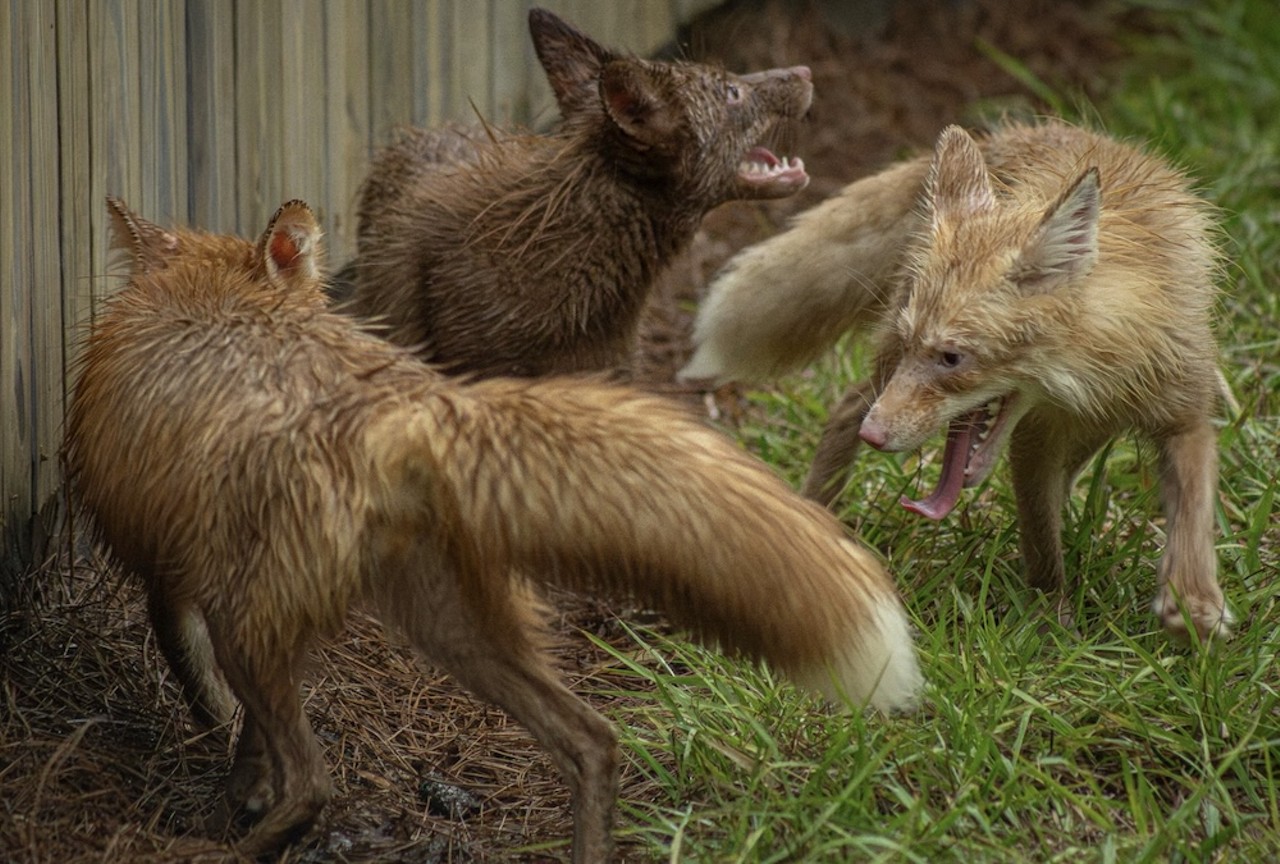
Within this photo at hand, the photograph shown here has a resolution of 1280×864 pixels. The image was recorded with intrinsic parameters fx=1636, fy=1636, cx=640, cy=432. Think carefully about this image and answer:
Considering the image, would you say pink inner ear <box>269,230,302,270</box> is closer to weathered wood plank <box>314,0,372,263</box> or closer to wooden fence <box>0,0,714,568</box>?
wooden fence <box>0,0,714,568</box>

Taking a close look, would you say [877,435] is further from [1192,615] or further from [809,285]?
[809,285]

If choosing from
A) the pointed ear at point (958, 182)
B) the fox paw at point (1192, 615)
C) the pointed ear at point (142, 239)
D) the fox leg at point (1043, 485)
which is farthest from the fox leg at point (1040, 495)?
the pointed ear at point (142, 239)

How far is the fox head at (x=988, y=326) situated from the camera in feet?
13.7

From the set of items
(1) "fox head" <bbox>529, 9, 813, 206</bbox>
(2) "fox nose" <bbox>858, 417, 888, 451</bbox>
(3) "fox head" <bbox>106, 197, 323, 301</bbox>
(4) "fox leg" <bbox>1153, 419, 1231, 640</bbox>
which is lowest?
(4) "fox leg" <bbox>1153, 419, 1231, 640</bbox>

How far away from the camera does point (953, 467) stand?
4500 mm

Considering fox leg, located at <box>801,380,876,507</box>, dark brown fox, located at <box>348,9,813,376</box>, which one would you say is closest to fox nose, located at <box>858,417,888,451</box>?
fox leg, located at <box>801,380,876,507</box>

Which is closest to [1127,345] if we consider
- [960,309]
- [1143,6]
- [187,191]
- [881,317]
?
[960,309]

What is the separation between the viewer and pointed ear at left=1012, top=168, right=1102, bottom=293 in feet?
13.4

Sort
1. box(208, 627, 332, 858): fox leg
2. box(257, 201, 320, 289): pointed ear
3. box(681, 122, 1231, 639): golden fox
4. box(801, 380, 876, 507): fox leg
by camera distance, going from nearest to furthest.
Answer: box(208, 627, 332, 858): fox leg, box(257, 201, 320, 289): pointed ear, box(681, 122, 1231, 639): golden fox, box(801, 380, 876, 507): fox leg

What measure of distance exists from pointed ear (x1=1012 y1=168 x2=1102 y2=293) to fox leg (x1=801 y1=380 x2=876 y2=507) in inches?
41.3

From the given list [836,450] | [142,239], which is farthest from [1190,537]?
[142,239]

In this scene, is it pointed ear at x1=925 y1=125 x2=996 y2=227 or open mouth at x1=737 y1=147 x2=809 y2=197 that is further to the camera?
open mouth at x1=737 y1=147 x2=809 y2=197

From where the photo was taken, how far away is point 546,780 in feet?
13.2

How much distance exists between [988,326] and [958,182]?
0.57 m
